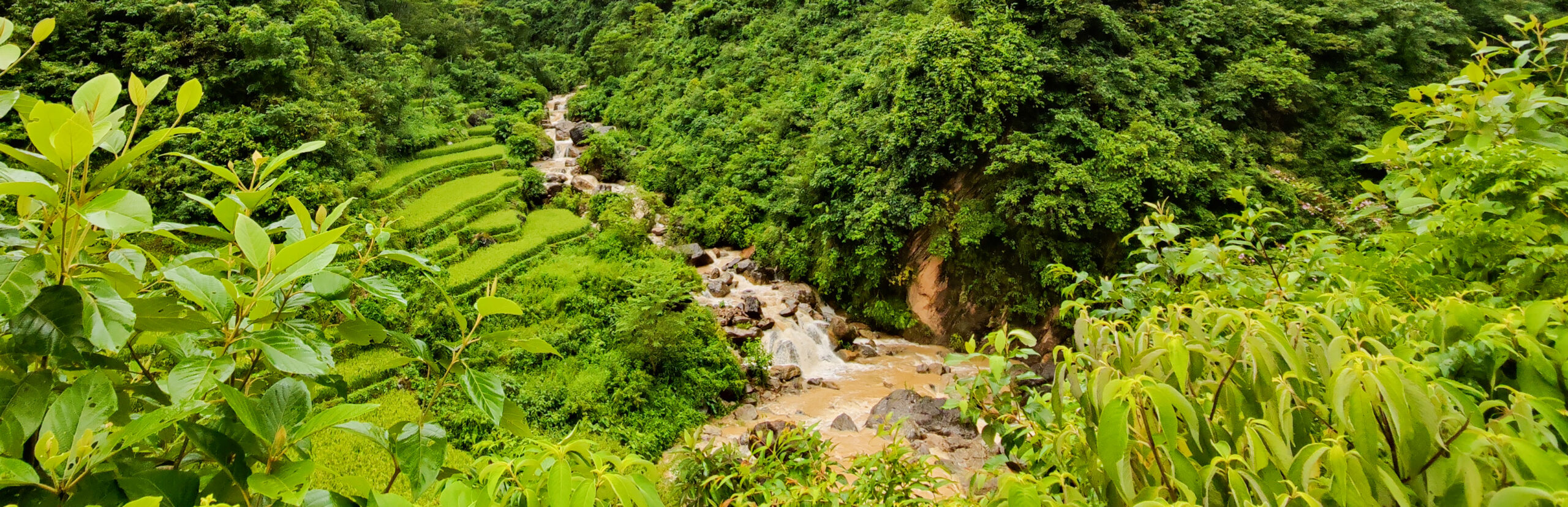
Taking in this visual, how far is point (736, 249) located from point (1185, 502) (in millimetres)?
11014

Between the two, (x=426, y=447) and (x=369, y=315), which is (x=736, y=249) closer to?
(x=369, y=315)

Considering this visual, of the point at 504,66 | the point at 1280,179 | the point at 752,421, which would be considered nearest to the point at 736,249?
the point at 752,421

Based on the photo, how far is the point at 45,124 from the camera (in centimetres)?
64

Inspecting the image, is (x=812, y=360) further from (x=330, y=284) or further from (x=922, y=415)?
(x=330, y=284)

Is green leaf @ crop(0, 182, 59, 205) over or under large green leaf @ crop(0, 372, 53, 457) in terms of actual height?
over

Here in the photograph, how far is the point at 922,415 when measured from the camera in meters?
6.96

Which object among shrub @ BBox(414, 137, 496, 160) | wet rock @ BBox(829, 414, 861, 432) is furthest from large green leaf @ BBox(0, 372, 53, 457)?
shrub @ BBox(414, 137, 496, 160)

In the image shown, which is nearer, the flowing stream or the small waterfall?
the flowing stream

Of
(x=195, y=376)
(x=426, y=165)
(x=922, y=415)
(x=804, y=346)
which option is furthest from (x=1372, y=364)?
(x=426, y=165)

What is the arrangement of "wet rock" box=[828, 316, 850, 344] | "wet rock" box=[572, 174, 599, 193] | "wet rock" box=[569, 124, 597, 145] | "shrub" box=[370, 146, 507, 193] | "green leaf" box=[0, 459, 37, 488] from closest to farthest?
"green leaf" box=[0, 459, 37, 488]
"wet rock" box=[828, 316, 850, 344]
"shrub" box=[370, 146, 507, 193]
"wet rock" box=[572, 174, 599, 193]
"wet rock" box=[569, 124, 597, 145]

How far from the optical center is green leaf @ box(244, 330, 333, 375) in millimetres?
724

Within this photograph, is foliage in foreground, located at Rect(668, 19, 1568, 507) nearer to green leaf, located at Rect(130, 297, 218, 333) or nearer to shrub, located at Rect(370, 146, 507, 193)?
green leaf, located at Rect(130, 297, 218, 333)

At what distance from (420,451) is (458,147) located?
15.6 m

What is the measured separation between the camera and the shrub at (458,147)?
13.5 metres
